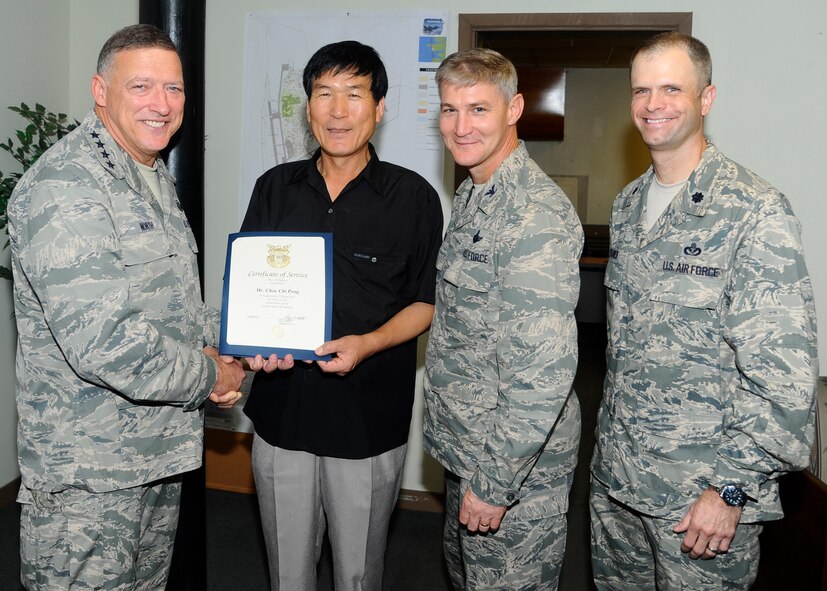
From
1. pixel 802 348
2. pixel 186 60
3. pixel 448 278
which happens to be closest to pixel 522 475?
pixel 448 278

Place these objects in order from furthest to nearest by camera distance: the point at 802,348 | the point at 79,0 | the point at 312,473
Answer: the point at 79,0 < the point at 312,473 < the point at 802,348

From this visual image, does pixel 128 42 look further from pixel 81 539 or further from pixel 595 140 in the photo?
pixel 595 140

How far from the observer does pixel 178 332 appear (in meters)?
1.86

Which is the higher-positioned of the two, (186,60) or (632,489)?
(186,60)

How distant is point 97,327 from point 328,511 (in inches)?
32.4

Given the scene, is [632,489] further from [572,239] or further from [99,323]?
[99,323]

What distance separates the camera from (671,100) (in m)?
1.73

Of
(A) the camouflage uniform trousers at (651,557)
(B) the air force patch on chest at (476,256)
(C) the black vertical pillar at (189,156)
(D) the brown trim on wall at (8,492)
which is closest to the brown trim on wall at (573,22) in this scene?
(C) the black vertical pillar at (189,156)

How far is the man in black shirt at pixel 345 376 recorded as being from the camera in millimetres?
1932

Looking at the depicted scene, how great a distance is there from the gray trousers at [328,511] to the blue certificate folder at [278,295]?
333 mm

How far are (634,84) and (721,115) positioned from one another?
59.7 inches

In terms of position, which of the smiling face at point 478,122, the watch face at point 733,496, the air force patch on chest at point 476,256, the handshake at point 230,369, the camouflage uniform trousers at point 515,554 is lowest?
the camouflage uniform trousers at point 515,554

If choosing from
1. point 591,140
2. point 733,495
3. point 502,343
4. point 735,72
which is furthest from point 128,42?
point 591,140

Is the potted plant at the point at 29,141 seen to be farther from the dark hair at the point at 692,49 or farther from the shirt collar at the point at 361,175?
the dark hair at the point at 692,49
